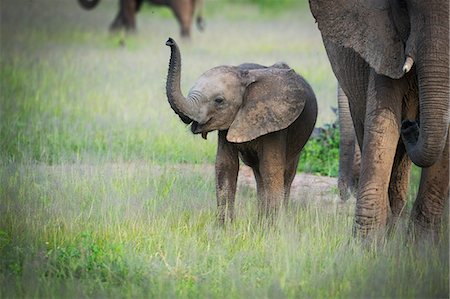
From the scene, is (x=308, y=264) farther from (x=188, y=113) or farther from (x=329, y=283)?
(x=188, y=113)

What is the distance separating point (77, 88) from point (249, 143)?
7.49 m

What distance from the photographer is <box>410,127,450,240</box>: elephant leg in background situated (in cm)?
770

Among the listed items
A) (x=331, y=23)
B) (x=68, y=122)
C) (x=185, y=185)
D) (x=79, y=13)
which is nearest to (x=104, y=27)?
(x=79, y=13)

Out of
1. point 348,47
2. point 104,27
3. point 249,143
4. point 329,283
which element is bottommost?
point 329,283

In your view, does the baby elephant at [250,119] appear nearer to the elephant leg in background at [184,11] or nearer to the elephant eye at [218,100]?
the elephant eye at [218,100]

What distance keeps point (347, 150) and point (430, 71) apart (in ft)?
11.2

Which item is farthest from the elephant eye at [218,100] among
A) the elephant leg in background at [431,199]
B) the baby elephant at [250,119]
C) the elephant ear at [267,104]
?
the elephant leg in background at [431,199]

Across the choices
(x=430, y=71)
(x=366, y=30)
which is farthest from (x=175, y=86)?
(x=430, y=71)

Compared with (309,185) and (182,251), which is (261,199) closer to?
(182,251)

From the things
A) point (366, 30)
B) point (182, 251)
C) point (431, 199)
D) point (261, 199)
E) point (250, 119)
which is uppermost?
point (366, 30)

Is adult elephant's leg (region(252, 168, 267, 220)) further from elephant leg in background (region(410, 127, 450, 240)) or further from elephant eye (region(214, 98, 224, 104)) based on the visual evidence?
elephant leg in background (region(410, 127, 450, 240))

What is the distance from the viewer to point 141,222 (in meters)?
8.23

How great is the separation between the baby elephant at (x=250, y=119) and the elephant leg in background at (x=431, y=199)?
3.46ft

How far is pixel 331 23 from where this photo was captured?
7734 mm
